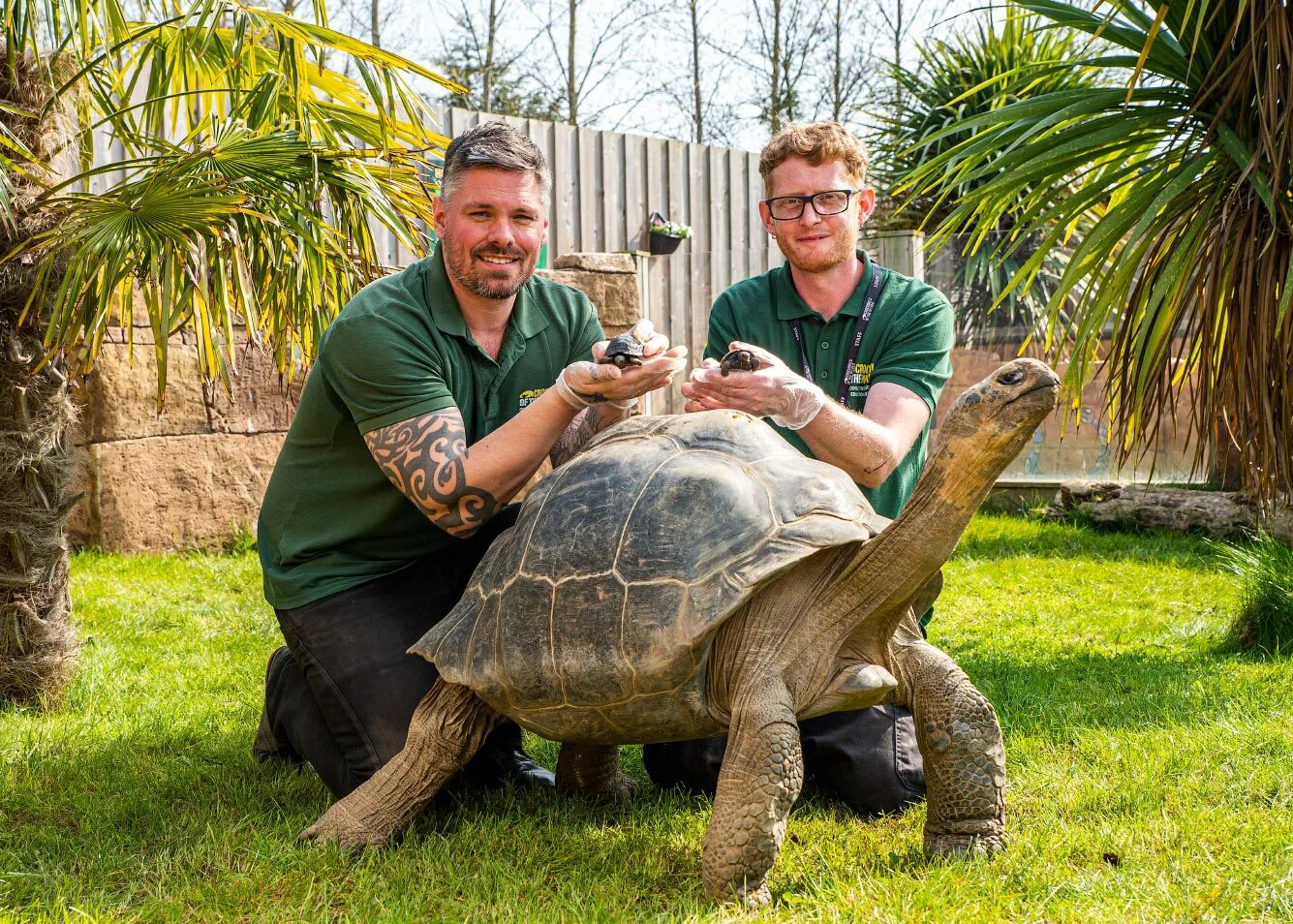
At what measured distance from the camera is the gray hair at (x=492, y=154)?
330 centimetres

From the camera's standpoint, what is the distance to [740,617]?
2.64 m

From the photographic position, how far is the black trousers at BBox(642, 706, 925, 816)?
10.5 feet

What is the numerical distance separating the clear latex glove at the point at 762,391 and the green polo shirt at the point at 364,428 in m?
0.67

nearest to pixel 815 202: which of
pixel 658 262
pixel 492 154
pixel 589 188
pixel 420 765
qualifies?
pixel 492 154

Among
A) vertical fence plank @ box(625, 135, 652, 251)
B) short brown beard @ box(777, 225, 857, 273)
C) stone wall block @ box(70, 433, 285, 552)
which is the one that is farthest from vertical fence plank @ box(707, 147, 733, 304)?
short brown beard @ box(777, 225, 857, 273)

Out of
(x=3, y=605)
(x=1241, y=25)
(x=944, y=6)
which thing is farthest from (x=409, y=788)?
(x=944, y=6)

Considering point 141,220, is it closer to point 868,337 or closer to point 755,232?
point 868,337

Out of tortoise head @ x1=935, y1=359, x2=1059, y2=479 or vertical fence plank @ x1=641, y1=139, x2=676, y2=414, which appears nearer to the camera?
tortoise head @ x1=935, y1=359, x2=1059, y2=479

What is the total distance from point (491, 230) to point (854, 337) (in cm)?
124

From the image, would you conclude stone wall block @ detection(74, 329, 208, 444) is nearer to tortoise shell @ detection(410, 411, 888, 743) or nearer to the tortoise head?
tortoise shell @ detection(410, 411, 888, 743)

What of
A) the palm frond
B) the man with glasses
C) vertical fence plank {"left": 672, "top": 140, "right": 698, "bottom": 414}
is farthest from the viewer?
vertical fence plank {"left": 672, "top": 140, "right": 698, "bottom": 414}

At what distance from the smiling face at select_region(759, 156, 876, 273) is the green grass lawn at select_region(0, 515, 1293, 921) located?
5.58 ft

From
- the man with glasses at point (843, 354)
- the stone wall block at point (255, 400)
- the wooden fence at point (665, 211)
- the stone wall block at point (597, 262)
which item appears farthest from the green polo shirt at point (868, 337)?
the wooden fence at point (665, 211)

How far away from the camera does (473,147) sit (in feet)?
10.9
